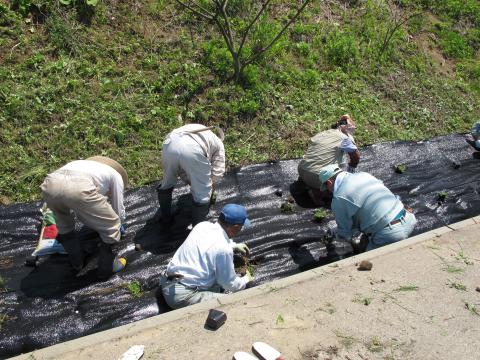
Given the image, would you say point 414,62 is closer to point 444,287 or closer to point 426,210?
point 426,210

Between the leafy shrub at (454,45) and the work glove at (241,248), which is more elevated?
the leafy shrub at (454,45)

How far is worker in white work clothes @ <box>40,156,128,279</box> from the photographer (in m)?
3.84

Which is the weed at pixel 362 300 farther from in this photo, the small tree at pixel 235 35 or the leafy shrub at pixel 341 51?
the leafy shrub at pixel 341 51

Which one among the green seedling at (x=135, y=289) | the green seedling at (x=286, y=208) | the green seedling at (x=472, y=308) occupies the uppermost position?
the green seedling at (x=286, y=208)

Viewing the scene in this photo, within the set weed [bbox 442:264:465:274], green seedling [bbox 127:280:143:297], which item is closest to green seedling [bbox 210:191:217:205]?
green seedling [bbox 127:280:143:297]

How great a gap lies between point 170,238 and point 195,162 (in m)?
0.98

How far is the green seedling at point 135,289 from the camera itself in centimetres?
423

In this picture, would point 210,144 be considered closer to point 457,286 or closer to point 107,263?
point 107,263

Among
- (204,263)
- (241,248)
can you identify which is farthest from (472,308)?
(204,263)

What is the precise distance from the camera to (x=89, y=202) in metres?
3.90

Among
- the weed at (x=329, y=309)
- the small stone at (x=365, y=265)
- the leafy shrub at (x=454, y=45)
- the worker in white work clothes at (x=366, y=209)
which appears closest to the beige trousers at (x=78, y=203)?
the weed at (x=329, y=309)

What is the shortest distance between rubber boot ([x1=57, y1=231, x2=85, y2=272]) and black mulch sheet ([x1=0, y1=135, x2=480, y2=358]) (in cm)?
10

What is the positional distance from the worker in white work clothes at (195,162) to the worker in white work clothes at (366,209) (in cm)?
119

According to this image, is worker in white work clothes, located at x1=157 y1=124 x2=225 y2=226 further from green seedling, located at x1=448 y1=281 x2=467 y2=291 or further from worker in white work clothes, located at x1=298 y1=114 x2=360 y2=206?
green seedling, located at x1=448 y1=281 x2=467 y2=291
